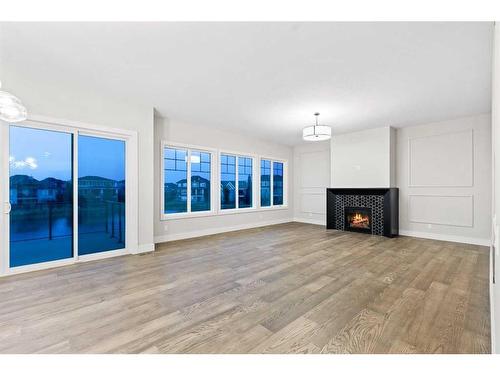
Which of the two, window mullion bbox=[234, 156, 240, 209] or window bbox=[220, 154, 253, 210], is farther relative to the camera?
window mullion bbox=[234, 156, 240, 209]

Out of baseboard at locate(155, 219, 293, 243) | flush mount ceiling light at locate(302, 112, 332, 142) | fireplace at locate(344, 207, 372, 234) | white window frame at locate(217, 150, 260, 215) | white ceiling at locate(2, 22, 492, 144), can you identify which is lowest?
baseboard at locate(155, 219, 293, 243)

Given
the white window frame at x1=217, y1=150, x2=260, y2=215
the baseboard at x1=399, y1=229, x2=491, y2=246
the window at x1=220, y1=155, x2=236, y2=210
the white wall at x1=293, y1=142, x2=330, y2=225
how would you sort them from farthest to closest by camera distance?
the white wall at x1=293, y1=142, x2=330, y2=225
the window at x1=220, y1=155, x2=236, y2=210
the white window frame at x1=217, y1=150, x2=260, y2=215
the baseboard at x1=399, y1=229, x2=491, y2=246

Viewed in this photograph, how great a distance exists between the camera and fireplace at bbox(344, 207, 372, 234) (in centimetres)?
600

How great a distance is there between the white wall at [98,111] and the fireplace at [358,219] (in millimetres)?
4963

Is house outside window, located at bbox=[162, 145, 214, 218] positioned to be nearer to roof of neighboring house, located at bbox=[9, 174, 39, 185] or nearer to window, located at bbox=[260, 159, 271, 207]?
window, located at bbox=[260, 159, 271, 207]

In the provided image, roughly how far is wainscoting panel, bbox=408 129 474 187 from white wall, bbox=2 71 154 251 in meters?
6.03

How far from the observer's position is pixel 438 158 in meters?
5.32

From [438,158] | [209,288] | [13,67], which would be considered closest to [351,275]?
[209,288]

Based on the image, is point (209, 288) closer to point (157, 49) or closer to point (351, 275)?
point (351, 275)

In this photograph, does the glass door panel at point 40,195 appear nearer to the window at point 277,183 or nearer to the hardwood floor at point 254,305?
the hardwood floor at point 254,305

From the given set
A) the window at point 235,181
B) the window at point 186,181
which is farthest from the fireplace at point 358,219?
the window at point 186,181

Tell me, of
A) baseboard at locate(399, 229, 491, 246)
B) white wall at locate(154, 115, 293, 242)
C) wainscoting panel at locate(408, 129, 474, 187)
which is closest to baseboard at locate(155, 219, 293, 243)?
white wall at locate(154, 115, 293, 242)

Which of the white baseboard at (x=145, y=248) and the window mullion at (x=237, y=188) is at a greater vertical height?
the window mullion at (x=237, y=188)

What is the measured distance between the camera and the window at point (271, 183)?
25.1 feet
